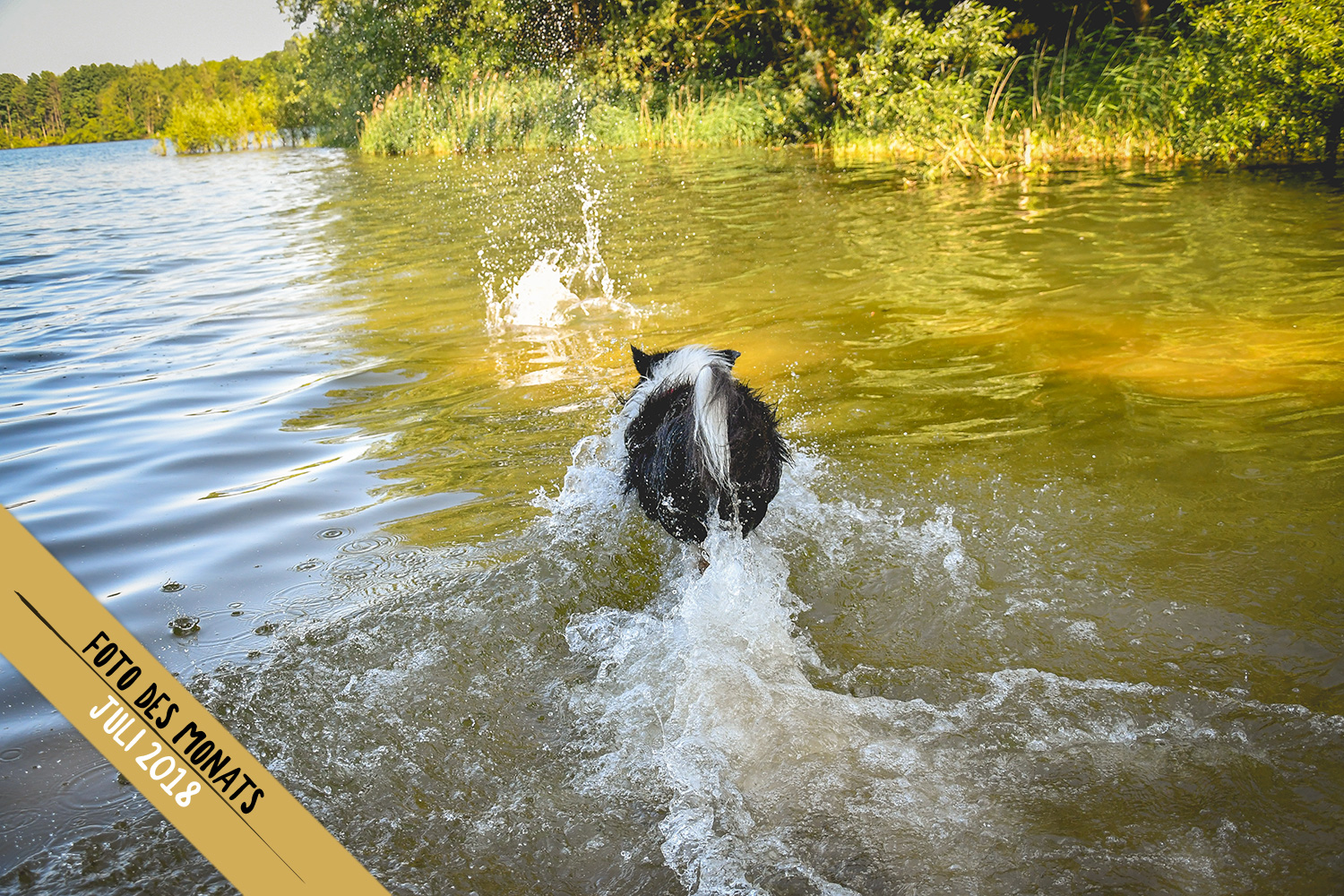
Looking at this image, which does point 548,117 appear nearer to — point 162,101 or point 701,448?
point 701,448

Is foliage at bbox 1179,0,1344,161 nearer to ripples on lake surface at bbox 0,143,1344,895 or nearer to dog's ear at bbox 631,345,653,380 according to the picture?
ripples on lake surface at bbox 0,143,1344,895

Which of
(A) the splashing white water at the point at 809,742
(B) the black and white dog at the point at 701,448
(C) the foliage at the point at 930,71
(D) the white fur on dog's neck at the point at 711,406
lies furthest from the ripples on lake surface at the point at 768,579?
(C) the foliage at the point at 930,71

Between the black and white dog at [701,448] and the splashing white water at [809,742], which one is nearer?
the splashing white water at [809,742]

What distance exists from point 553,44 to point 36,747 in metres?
29.5

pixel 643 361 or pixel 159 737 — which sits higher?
pixel 643 361

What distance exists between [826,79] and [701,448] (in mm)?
17978

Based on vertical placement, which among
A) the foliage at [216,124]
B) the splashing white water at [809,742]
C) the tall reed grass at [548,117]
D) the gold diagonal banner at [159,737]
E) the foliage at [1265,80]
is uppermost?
the foliage at [216,124]

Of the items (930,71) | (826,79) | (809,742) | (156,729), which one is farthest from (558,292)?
(826,79)

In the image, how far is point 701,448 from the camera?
9.94 feet

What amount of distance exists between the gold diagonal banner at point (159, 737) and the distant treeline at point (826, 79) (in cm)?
1081

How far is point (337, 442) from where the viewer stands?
5.32 metres

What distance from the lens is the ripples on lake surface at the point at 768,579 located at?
2.29 m

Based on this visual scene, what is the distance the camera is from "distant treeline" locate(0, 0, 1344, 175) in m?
10.3

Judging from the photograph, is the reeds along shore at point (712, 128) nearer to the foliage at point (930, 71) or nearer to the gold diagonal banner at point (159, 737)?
the foliage at point (930, 71)
